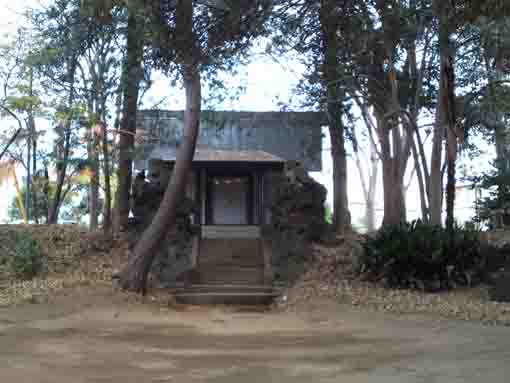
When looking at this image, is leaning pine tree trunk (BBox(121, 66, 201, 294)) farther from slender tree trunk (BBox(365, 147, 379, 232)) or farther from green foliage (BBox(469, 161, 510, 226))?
slender tree trunk (BBox(365, 147, 379, 232))

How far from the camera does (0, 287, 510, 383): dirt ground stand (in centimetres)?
618

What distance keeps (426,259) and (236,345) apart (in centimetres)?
591

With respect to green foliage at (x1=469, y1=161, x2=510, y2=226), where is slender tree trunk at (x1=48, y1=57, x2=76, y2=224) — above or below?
above

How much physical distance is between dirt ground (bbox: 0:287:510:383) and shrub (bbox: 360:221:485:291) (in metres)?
1.93

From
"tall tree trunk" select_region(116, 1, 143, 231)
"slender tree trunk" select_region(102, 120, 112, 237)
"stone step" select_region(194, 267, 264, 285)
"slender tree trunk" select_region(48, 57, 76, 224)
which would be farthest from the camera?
"slender tree trunk" select_region(102, 120, 112, 237)

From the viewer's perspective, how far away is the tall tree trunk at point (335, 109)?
Result: 10.0 meters

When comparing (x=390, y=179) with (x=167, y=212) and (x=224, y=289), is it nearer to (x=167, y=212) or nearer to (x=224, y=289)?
(x=224, y=289)

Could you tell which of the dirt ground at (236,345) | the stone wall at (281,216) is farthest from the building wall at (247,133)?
the dirt ground at (236,345)

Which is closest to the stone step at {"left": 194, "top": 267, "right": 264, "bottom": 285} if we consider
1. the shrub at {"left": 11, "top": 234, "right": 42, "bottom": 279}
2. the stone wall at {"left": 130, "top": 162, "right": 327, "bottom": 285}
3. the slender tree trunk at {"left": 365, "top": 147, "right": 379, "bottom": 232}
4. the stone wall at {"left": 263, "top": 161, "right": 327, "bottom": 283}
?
the stone wall at {"left": 130, "top": 162, "right": 327, "bottom": 285}

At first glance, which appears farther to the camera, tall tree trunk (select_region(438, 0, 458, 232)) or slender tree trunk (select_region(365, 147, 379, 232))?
slender tree trunk (select_region(365, 147, 379, 232))

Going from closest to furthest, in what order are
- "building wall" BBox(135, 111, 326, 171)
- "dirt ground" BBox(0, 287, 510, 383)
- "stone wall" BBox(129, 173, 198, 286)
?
"dirt ground" BBox(0, 287, 510, 383)
"stone wall" BBox(129, 173, 198, 286)
"building wall" BBox(135, 111, 326, 171)

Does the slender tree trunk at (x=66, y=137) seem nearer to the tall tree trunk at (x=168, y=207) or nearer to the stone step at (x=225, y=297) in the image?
the tall tree trunk at (x=168, y=207)

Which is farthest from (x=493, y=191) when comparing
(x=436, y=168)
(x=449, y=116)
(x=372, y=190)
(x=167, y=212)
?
(x=372, y=190)

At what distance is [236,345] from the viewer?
794cm
